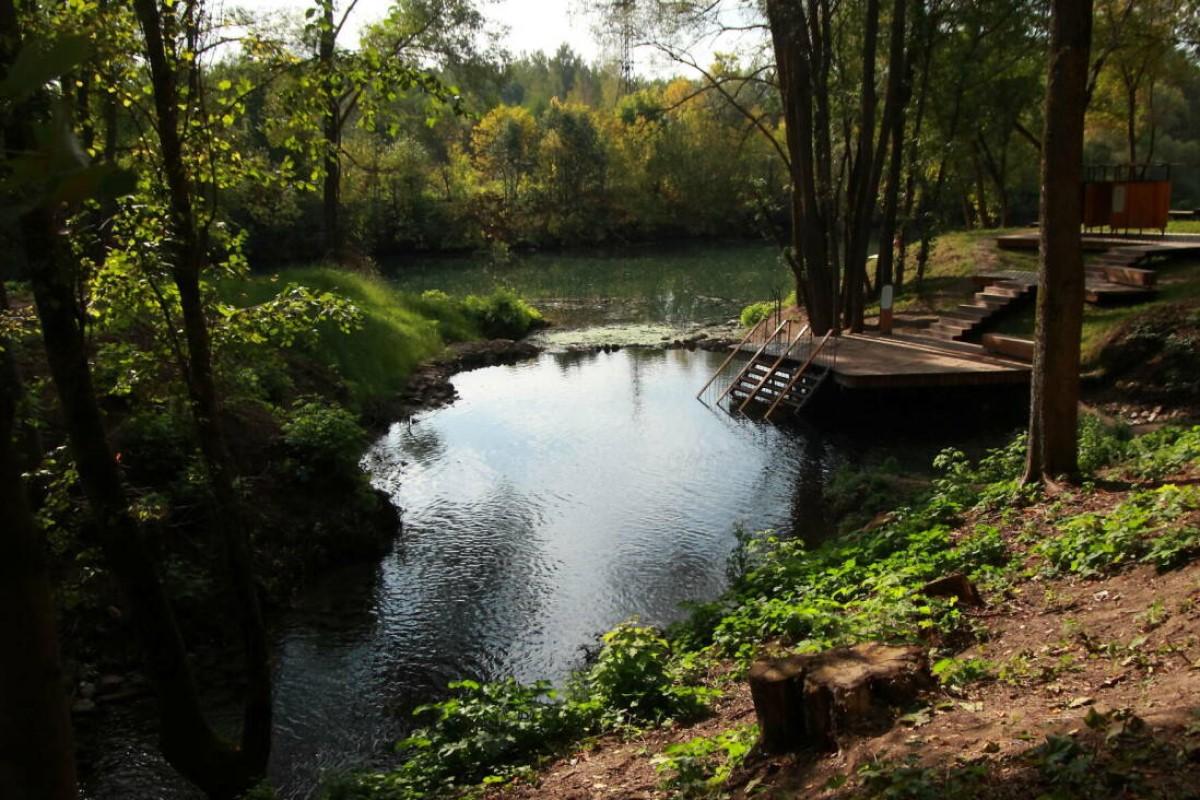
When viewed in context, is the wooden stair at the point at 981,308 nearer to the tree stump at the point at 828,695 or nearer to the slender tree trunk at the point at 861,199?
the slender tree trunk at the point at 861,199

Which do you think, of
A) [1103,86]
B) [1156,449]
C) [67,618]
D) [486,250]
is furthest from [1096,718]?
[486,250]

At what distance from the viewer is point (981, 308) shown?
19031mm

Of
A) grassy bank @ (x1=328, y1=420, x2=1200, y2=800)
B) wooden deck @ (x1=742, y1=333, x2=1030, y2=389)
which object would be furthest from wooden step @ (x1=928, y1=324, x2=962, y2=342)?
grassy bank @ (x1=328, y1=420, x2=1200, y2=800)

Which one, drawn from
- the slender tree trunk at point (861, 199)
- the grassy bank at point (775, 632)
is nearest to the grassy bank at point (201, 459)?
the grassy bank at point (775, 632)

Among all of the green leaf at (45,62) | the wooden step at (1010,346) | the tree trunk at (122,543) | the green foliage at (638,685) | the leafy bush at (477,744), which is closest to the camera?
the green leaf at (45,62)

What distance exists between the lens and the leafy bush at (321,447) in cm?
1210

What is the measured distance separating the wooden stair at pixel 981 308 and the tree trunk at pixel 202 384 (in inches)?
628

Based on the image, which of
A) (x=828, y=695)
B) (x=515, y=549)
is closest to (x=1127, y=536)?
(x=828, y=695)

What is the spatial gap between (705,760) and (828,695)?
0.81 m

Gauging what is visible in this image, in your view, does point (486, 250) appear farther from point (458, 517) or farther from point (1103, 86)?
point (458, 517)

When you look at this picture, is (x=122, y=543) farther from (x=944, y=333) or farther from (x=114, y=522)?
(x=944, y=333)

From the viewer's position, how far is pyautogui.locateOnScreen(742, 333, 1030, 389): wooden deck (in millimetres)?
15508

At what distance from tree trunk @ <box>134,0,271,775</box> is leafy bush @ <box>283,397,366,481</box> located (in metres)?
6.14

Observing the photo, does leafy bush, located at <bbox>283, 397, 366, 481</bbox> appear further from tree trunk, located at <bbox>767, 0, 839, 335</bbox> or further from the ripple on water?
tree trunk, located at <bbox>767, 0, 839, 335</bbox>
